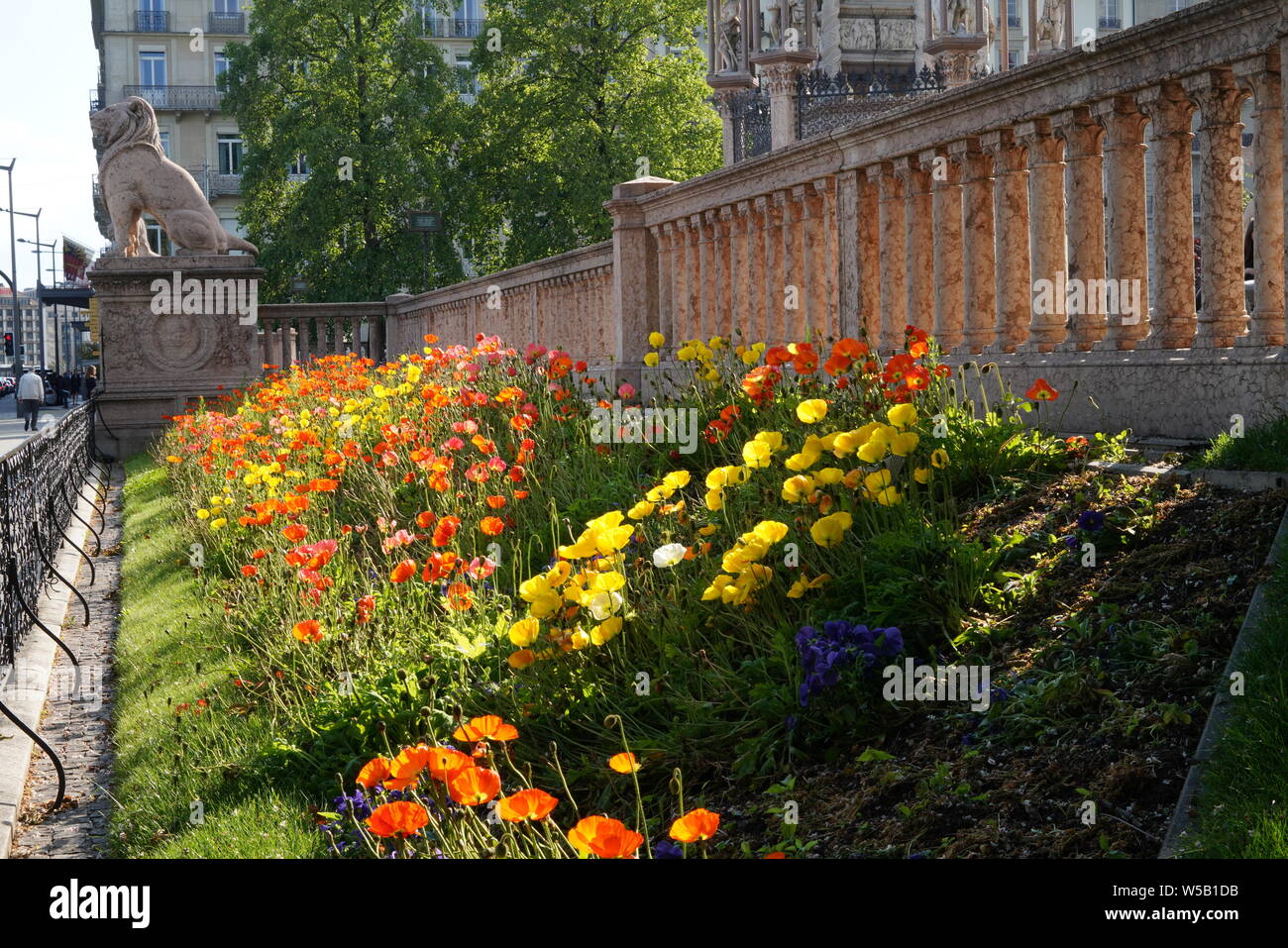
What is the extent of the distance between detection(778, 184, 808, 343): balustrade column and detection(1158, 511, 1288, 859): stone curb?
14.6ft

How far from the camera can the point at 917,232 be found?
6.78 metres

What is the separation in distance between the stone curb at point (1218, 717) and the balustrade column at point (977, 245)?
2805 mm

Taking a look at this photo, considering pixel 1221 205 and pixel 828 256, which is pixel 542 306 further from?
pixel 1221 205

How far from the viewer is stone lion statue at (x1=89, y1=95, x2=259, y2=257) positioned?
61.5 ft

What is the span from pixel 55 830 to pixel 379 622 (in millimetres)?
1298

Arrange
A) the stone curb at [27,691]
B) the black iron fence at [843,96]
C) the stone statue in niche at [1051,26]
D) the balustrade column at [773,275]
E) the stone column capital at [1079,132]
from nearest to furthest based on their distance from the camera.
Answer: the stone curb at [27,691]
the stone column capital at [1079,132]
the balustrade column at [773,275]
the stone statue in niche at [1051,26]
the black iron fence at [843,96]

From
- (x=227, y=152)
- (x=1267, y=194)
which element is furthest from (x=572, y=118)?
(x=227, y=152)

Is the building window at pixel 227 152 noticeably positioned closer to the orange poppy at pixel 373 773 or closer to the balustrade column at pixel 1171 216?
the balustrade column at pixel 1171 216

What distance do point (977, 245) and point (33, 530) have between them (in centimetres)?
548

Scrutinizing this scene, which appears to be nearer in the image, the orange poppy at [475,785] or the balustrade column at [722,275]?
the orange poppy at [475,785]

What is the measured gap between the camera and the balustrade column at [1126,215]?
5.37 metres

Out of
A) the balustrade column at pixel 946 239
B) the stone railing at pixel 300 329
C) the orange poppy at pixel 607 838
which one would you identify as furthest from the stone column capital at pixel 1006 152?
the stone railing at pixel 300 329

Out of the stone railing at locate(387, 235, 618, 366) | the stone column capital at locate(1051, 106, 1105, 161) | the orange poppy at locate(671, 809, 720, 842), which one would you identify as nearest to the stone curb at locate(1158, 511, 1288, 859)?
the orange poppy at locate(671, 809, 720, 842)
